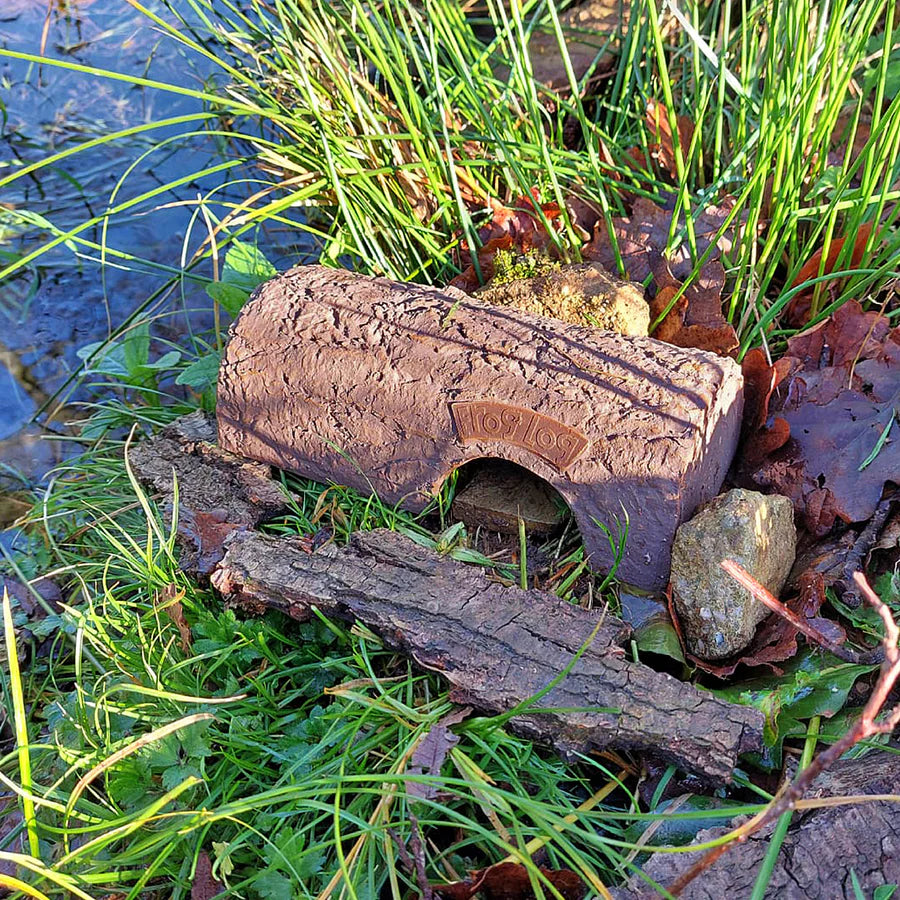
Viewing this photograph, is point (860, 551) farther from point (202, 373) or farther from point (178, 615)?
point (202, 373)

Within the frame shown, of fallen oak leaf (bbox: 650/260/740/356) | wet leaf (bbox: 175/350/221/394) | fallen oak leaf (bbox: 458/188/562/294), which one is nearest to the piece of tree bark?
wet leaf (bbox: 175/350/221/394)

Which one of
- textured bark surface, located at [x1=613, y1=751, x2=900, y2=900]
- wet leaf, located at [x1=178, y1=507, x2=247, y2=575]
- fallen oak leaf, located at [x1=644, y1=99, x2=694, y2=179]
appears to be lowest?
textured bark surface, located at [x1=613, y1=751, x2=900, y2=900]

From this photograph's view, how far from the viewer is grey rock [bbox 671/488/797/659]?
168cm

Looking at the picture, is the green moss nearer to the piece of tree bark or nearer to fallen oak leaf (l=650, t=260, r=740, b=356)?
fallen oak leaf (l=650, t=260, r=740, b=356)

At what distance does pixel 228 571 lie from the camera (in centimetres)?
184

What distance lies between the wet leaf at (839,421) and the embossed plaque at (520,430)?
505 mm

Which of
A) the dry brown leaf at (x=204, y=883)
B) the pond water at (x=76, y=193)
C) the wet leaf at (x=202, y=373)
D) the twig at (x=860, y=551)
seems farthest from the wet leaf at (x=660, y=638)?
the pond water at (x=76, y=193)

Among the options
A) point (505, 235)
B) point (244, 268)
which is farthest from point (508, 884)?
point (244, 268)

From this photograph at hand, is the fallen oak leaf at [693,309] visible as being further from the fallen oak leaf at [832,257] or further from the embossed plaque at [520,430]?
the embossed plaque at [520,430]

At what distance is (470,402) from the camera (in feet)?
6.17

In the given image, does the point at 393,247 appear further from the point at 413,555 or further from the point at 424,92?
the point at 413,555

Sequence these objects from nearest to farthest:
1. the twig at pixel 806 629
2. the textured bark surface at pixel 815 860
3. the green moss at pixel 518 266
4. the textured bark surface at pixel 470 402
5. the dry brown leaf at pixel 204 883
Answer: the twig at pixel 806 629
the textured bark surface at pixel 815 860
the dry brown leaf at pixel 204 883
the textured bark surface at pixel 470 402
the green moss at pixel 518 266

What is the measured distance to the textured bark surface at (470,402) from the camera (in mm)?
1786

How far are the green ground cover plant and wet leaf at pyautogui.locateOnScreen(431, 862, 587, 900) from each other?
0.04m
